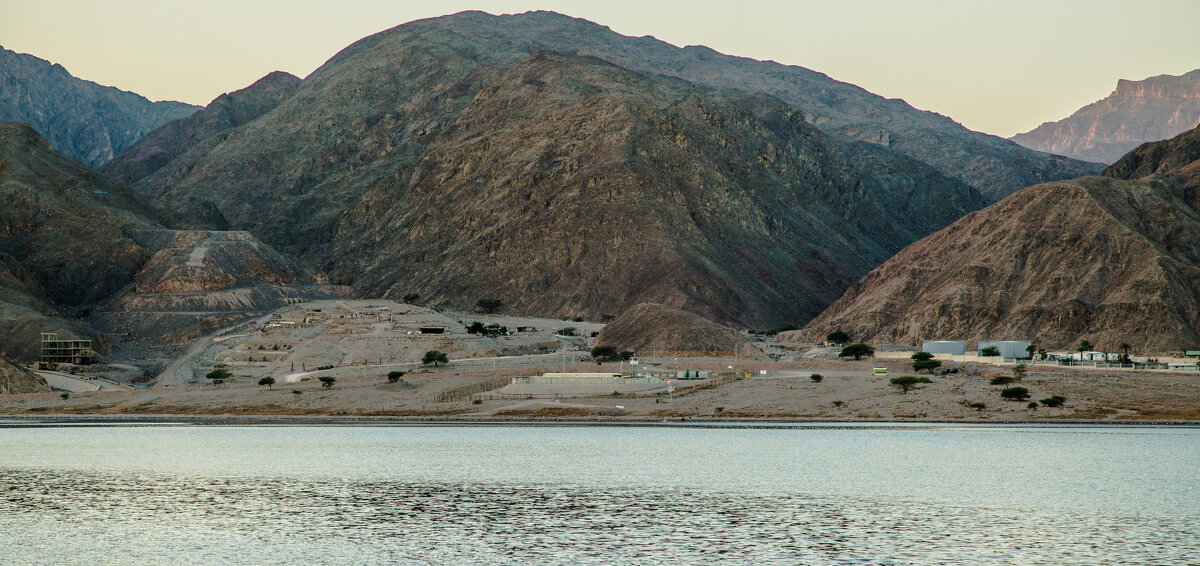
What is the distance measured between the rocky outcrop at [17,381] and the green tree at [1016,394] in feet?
368

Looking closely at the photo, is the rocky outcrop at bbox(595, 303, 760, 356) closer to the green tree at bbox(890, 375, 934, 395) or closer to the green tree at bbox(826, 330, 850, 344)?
the green tree at bbox(826, 330, 850, 344)

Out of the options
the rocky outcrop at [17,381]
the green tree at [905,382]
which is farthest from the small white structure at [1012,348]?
the rocky outcrop at [17,381]

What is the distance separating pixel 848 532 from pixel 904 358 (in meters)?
103

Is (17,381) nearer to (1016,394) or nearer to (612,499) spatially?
A: (612,499)

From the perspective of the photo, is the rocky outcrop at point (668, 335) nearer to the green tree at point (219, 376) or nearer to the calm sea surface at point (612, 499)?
the green tree at point (219, 376)

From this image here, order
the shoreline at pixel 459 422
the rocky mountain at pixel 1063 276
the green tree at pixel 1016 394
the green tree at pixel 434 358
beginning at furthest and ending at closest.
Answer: the rocky mountain at pixel 1063 276, the green tree at pixel 434 358, the green tree at pixel 1016 394, the shoreline at pixel 459 422

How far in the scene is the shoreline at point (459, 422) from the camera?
9156cm

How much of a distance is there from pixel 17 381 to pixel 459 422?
68.3m

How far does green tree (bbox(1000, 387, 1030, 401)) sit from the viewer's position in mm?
100062

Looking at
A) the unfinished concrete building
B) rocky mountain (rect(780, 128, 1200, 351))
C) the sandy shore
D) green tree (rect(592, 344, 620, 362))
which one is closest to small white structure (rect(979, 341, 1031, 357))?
rocky mountain (rect(780, 128, 1200, 351))

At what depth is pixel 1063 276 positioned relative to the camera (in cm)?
17250

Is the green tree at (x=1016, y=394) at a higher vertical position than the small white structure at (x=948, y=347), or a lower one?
lower

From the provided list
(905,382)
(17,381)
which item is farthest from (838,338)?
(17,381)

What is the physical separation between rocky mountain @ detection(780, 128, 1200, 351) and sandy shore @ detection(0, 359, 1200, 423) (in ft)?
160
